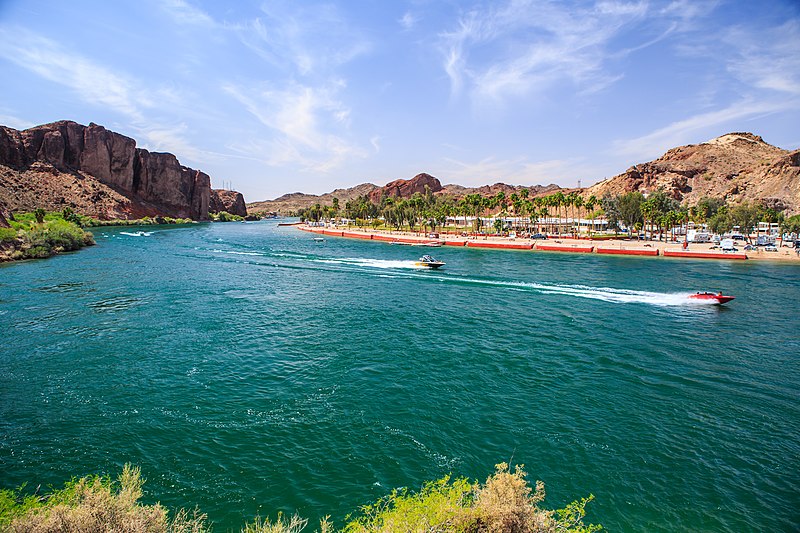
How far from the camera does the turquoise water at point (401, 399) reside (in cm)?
1508

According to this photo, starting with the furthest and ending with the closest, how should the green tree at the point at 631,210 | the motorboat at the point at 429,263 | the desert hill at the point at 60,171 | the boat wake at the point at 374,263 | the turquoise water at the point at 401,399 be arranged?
the desert hill at the point at 60,171 < the green tree at the point at 631,210 < the boat wake at the point at 374,263 < the motorboat at the point at 429,263 < the turquoise water at the point at 401,399

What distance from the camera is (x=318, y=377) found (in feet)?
79.3

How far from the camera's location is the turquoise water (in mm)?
15078

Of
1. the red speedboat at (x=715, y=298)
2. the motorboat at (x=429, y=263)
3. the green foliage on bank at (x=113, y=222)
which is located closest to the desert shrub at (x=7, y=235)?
the motorboat at (x=429, y=263)

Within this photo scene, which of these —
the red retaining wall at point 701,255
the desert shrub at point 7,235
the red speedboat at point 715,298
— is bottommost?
the red speedboat at point 715,298

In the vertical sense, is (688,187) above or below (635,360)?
above

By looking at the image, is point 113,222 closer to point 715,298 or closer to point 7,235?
point 7,235

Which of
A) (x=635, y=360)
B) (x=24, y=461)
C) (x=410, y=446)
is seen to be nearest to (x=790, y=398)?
(x=635, y=360)

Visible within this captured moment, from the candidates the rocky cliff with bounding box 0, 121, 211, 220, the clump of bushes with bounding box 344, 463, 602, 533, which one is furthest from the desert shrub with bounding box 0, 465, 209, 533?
the rocky cliff with bounding box 0, 121, 211, 220

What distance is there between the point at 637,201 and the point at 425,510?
13859 cm

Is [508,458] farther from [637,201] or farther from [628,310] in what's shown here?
[637,201]

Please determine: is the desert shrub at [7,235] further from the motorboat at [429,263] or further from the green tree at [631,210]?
the green tree at [631,210]

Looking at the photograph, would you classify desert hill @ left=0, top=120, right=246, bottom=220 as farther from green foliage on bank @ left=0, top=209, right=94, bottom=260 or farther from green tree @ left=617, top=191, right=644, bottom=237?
green tree @ left=617, top=191, right=644, bottom=237

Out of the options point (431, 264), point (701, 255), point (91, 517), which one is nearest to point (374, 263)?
point (431, 264)
